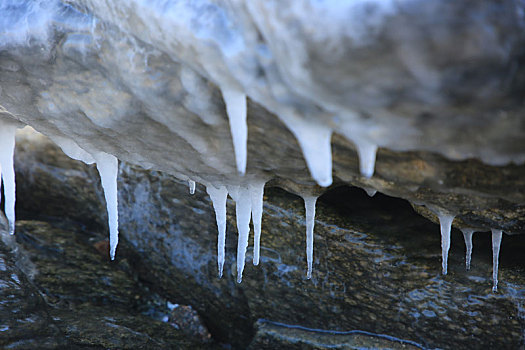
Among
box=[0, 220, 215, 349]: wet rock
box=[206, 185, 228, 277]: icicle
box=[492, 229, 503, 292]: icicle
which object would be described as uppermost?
box=[206, 185, 228, 277]: icicle

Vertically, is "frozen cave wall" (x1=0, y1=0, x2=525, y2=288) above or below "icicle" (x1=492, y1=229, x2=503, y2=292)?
above

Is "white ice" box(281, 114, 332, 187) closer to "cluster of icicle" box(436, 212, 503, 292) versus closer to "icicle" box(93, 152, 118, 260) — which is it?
"cluster of icicle" box(436, 212, 503, 292)

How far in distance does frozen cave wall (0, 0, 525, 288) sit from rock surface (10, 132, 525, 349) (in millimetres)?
683

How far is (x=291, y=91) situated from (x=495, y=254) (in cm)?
195

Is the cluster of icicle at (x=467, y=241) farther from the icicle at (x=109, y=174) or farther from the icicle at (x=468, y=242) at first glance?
the icicle at (x=109, y=174)

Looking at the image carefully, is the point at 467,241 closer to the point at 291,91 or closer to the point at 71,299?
the point at 291,91

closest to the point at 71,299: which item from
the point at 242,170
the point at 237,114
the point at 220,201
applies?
the point at 220,201

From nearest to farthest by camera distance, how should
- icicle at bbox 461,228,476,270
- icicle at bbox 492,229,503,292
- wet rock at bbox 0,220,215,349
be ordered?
icicle at bbox 492,229,503,292 < icicle at bbox 461,228,476,270 < wet rock at bbox 0,220,215,349

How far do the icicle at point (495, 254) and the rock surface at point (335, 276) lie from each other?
2.7 inches

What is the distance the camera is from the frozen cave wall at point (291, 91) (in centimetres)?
134

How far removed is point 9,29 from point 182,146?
0.90 metres

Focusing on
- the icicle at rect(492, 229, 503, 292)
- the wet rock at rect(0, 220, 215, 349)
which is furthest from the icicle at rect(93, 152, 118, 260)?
the icicle at rect(492, 229, 503, 292)

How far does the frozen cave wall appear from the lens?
52.6 inches

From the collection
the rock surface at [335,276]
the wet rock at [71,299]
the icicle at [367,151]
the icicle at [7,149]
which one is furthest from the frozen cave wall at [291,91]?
the wet rock at [71,299]
